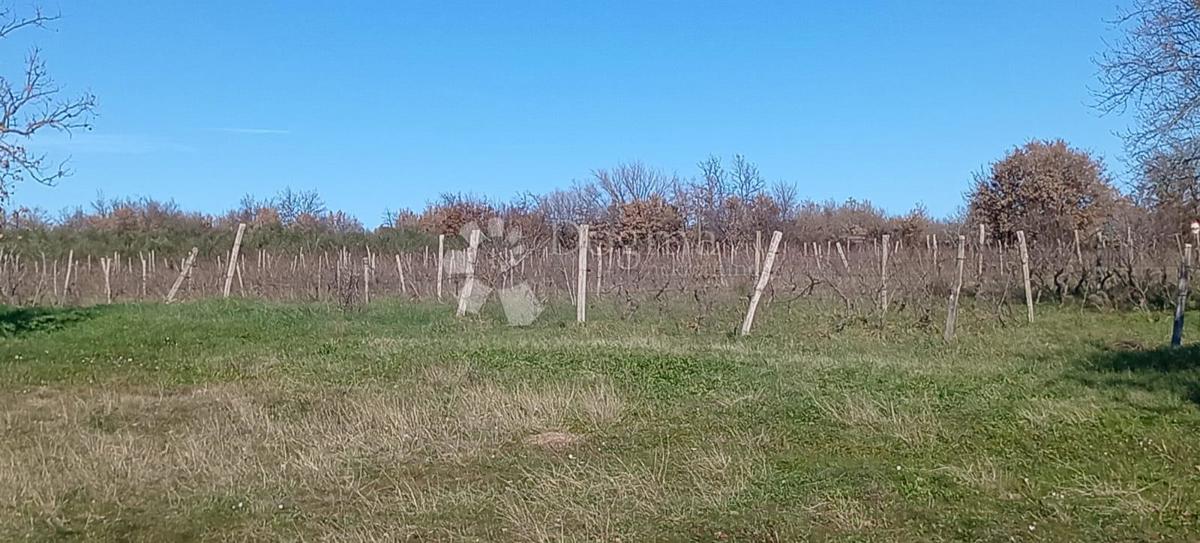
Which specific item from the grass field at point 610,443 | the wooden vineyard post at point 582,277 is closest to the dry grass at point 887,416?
the grass field at point 610,443

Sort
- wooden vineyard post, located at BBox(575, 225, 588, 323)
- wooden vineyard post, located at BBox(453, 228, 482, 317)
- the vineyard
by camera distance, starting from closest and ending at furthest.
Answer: wooden vineyard post, located at BBox(575, 225, 588, 323), the vineyard, wooden vineyard post, located at BBox(453, 228, 482, 317)

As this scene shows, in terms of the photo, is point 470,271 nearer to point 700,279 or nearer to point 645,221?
point 700,279

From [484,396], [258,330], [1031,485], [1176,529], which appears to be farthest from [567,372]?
[258,330]

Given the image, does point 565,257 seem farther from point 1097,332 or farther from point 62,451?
point 62,451

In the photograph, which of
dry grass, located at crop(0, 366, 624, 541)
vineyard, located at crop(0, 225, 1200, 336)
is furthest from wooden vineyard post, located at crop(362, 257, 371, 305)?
dry grass, located at crop(0, 366, 624, 541)

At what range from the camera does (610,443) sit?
593cm

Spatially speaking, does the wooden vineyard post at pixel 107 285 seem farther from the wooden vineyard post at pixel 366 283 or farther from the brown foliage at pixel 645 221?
the brown foliage at pixel 645 221

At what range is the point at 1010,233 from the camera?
2822cm

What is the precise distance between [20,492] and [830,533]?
13.5 feet

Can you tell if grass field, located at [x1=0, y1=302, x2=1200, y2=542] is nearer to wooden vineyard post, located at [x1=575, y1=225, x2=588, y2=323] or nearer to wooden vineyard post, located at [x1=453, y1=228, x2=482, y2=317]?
wooden vineyard post, located at [x1=575, y1=225, x2=588, y2=323]

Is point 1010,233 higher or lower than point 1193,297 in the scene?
higher

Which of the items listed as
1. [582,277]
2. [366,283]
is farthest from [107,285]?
[582,277]

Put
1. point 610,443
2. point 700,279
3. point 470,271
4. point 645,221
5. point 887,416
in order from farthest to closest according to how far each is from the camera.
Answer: point 645,221 < point 700,279 < point 470,271 < point 887,416 < point 610,443

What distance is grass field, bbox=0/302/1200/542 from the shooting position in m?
4.37
